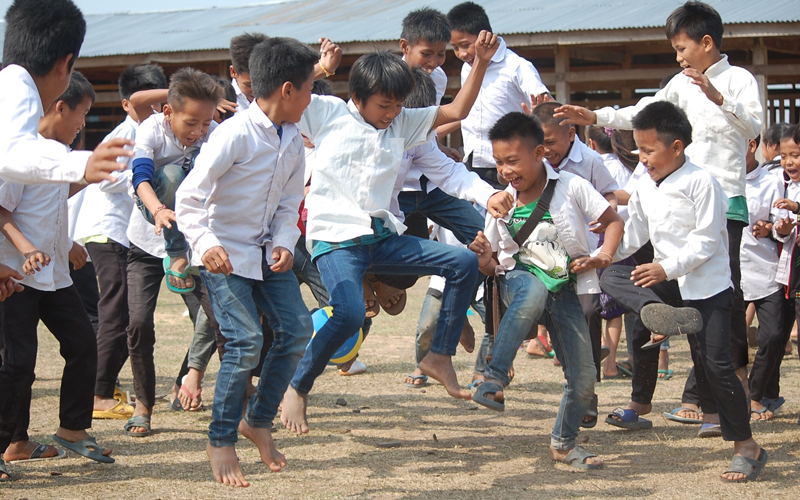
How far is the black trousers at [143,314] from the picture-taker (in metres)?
4.95

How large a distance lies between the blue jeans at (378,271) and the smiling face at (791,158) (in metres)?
2.73

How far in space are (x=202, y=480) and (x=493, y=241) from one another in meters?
1.86

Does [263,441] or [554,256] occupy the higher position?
[554,256]

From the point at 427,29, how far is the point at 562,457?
2.98 meters

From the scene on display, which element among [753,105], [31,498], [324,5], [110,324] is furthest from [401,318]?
[324,5]

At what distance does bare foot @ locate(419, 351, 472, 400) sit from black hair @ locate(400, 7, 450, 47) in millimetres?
2337

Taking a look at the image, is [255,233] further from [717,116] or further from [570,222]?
[717,116]

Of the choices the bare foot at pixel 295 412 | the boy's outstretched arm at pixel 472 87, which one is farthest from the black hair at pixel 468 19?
the bare foot at pixel 295 412

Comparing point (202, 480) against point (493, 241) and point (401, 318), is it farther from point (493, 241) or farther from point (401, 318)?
point (401, 318)

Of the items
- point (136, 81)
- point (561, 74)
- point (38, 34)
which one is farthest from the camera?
point (561, 74)

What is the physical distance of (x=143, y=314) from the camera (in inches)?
195

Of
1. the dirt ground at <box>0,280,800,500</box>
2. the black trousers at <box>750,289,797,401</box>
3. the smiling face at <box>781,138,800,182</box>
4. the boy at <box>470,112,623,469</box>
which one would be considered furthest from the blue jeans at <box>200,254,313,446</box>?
the smiling face at <box>781,138,800,182</box>

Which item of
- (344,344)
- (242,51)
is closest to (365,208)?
(344,344)

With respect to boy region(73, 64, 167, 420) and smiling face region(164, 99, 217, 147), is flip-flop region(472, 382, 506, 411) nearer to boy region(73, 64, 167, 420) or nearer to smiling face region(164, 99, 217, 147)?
smiling face region(164, 99, 217, 147)
